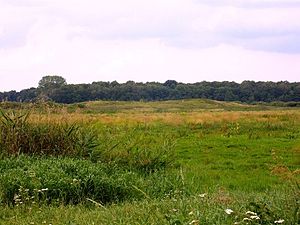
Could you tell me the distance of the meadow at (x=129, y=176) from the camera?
720 centimetres

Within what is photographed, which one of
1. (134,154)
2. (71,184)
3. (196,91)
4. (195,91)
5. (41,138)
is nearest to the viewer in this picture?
(71,184)

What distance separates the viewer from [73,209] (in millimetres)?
9445

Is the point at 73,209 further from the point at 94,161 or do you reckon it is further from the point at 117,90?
the point at 117,90

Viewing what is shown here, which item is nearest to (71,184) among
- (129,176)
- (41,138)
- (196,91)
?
(129,176)

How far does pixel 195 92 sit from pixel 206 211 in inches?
5194

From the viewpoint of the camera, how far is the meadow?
23.6 ft

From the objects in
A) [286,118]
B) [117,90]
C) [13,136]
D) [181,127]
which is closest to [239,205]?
[13,136]

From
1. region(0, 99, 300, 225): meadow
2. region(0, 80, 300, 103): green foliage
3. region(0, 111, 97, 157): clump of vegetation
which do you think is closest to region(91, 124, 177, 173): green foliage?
region(0, 99, 300, 225): meadow

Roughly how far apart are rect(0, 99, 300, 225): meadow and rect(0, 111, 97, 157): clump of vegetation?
27 mm

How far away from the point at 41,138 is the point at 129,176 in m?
3.92

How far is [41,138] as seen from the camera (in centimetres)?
1535

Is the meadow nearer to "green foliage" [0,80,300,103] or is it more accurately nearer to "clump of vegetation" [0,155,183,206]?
"clump of vegetation" [0,155,183,206]

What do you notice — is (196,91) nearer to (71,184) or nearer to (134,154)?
(134,154)

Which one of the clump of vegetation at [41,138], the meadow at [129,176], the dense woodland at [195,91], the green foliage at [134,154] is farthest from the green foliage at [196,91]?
the green foliage at [134,154]
